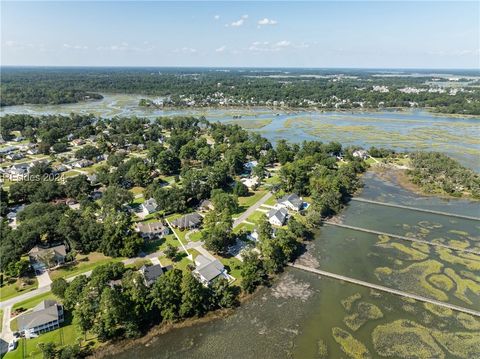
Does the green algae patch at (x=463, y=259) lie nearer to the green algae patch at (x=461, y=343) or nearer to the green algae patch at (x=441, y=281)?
the green algae patch at (x=441, y=281)

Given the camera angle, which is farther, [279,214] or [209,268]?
[279,214]

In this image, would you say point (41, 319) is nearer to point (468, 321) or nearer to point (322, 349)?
point (322, 349)

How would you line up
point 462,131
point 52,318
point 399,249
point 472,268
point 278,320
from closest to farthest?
1. point 52,318
2. point 278,320
3. point 472,268
4. point 399,249
5. point 462,131

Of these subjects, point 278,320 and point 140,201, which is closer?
point 278,320

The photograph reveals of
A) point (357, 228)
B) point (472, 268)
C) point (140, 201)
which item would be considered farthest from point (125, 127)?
point (472, 268)

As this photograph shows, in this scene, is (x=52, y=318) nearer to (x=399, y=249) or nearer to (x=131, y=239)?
(x=131, y=239)

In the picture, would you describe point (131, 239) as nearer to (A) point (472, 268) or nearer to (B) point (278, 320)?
(B) point (278, 320)

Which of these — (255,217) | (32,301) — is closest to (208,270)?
(255,217)

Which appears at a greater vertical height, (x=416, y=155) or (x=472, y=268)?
(x=416, y=155)

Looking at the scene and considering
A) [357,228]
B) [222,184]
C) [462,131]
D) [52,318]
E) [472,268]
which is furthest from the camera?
[462,131]
